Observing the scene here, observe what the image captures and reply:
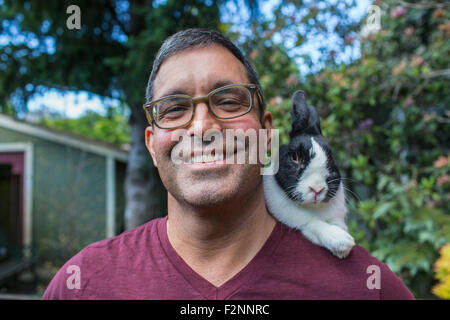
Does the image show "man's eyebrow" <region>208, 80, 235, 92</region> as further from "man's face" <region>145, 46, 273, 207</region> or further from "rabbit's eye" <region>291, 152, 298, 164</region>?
"rabbit's eye" <region>291, 152, 298, 164</region>

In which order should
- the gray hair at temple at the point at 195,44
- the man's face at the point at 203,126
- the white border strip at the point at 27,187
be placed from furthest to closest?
the white border strip at the point at 27,187 < the gray hair at temple at the point at 195,44 < the man's face at the point at 203,126

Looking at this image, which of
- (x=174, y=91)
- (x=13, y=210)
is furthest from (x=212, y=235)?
(x=13, y=210)

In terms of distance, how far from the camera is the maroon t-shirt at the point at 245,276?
100cm

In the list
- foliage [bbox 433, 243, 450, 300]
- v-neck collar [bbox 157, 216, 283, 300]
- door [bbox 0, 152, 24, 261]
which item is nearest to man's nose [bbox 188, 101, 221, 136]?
v-neck collar [bbox 157, 216, 283, 300]

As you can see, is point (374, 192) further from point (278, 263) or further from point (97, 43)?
point (97, 43)

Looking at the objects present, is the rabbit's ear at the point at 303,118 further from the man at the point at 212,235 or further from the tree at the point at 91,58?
the tree at the point at 91,58

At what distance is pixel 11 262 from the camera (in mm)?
5949

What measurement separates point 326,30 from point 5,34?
3.97 meters

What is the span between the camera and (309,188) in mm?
1019

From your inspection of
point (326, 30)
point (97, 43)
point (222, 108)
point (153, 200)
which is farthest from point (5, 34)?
point (222, 108)

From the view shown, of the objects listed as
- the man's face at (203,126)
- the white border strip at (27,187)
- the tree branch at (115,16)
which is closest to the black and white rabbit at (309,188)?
the man's face at (203,126)

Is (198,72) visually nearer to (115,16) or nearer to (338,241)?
(338,241)

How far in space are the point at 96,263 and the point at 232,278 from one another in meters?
0.49

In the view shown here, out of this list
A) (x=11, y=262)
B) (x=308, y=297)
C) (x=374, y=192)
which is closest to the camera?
(x=308, y=297)
